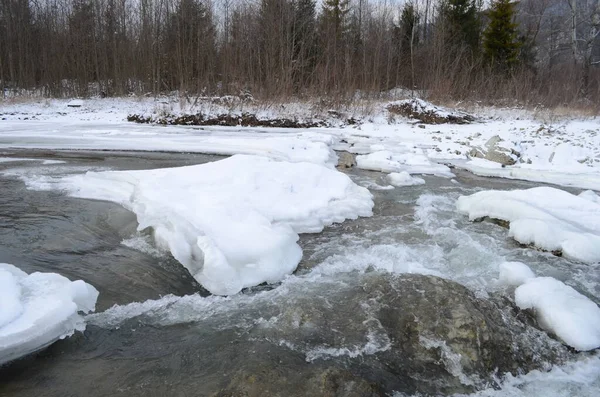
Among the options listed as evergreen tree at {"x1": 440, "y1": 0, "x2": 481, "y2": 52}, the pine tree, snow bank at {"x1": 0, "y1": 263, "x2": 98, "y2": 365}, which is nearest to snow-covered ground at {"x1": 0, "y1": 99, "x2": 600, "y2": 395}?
snow bank at {"x1": 0, "y1": 263, "x2": 98, "y2": 365}

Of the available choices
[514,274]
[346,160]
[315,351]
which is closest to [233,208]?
[315,351]

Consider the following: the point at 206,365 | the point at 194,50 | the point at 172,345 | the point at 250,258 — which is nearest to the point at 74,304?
the point at 172,345

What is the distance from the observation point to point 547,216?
5184mm

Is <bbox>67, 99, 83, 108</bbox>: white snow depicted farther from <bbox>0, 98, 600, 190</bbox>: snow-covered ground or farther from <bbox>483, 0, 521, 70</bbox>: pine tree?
<bbox>483, 0, 521, 70</bbox>: pine tree

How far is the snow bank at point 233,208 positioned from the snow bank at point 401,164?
106 inches

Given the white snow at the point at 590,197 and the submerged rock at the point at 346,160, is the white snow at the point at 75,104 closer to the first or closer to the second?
the submerged rock at the point at 346,160

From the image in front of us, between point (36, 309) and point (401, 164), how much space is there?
8.12m

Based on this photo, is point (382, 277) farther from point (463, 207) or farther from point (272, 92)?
point (272, 92)

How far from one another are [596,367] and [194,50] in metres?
23.9

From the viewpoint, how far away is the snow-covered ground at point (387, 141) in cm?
938

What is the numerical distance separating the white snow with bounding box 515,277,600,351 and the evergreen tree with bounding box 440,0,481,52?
2570 cm

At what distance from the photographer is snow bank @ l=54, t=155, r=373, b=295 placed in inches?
155

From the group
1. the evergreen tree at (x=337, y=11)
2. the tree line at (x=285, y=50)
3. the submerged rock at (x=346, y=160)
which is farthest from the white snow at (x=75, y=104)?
the submerged rock at (x=346, y=160)

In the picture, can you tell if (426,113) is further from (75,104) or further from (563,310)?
Answer: (75,104)
